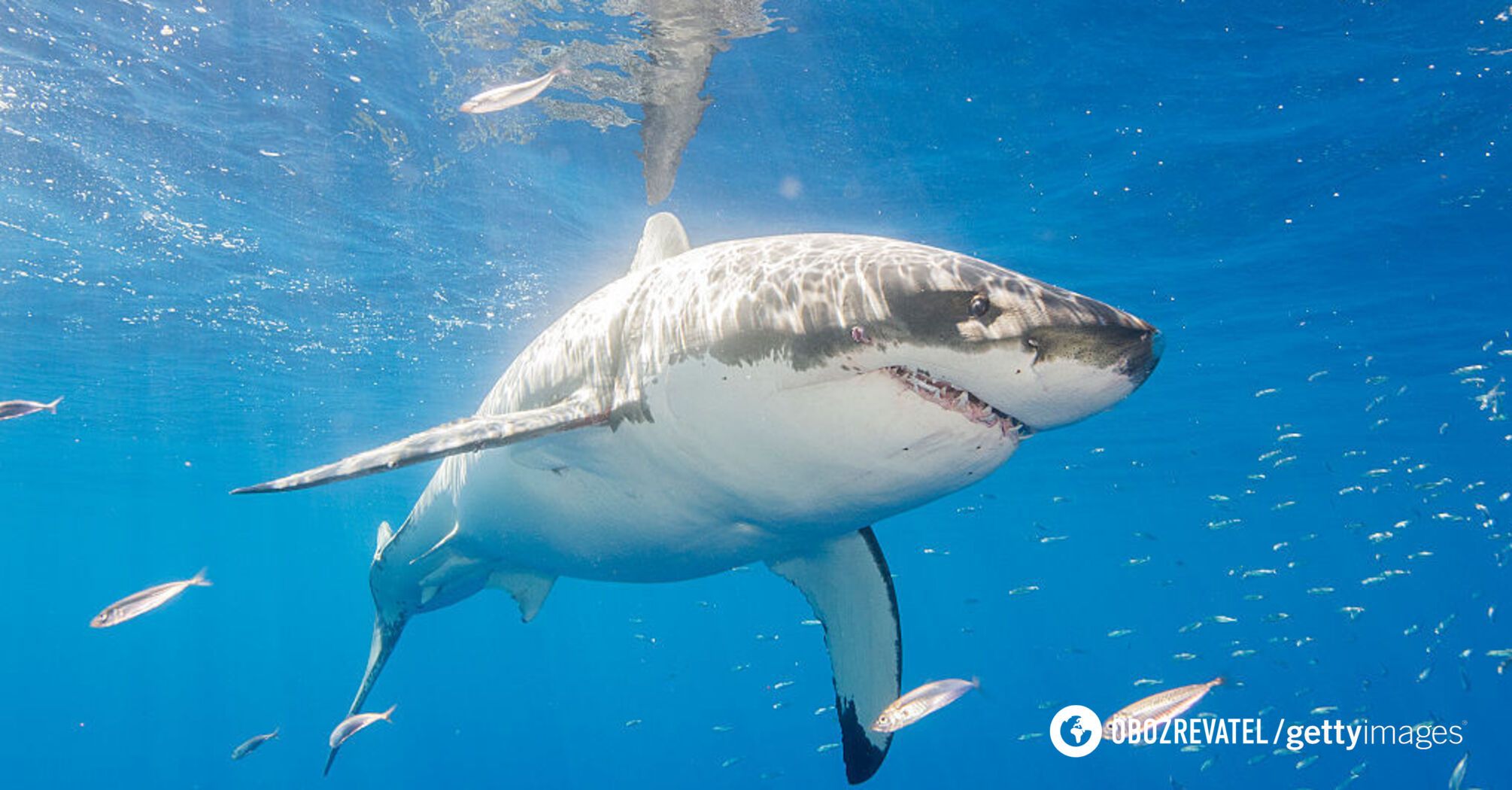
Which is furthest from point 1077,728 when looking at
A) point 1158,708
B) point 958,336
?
point 958,336

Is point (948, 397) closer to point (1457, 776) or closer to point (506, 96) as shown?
point (506, 96)

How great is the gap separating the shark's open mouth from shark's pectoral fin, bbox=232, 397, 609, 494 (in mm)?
1476

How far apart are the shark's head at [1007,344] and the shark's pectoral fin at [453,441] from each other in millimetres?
1415

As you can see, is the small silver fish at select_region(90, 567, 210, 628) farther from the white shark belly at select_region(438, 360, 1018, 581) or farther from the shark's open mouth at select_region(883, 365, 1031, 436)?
the shark's open mouth at select_region(883, 365, 1031, 436)

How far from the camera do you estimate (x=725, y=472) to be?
344cm

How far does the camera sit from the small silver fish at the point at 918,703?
5.30 metres

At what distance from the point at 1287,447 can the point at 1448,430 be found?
4586 millimetres

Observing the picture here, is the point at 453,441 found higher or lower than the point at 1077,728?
higher

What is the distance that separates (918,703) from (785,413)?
3.59 metres

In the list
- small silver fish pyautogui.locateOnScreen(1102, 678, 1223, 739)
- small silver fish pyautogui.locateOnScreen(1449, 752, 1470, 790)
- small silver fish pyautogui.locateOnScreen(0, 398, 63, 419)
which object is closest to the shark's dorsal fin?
small silver fish pyautogui.locateOnScreen(0, 398, 63, 419)

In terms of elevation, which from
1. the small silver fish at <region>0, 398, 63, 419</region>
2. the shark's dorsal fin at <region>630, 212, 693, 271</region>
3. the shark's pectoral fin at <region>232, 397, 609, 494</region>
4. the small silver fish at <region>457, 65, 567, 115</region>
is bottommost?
the small silver fish at <region>0, 398, 63, 419</region>

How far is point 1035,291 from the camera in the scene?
244 cm

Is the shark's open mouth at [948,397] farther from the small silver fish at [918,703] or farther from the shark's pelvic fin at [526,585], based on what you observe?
the shark's pelvic fin at [526,585]

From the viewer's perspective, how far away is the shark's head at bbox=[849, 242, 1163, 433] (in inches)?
91.7
